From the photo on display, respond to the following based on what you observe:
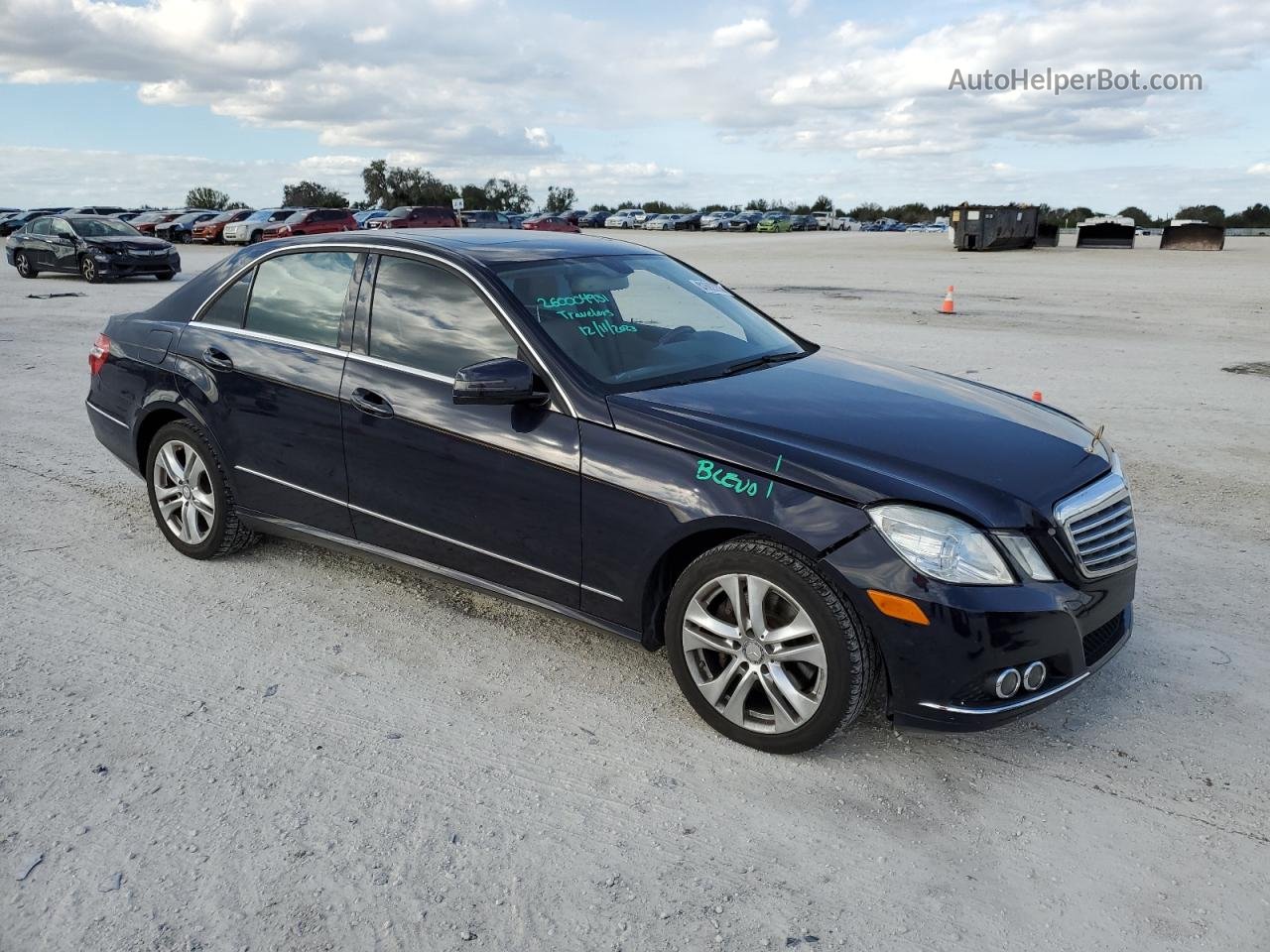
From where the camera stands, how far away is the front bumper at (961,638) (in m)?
3.12

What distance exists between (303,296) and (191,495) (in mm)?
1228

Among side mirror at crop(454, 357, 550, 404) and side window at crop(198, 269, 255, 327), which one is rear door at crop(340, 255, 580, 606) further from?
side window at crop(198, 269, 255, 327)

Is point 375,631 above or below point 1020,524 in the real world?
below

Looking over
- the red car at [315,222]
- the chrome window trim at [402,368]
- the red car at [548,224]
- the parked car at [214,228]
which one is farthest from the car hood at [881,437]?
the red car at [548,224]

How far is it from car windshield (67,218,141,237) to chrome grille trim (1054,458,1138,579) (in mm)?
23227

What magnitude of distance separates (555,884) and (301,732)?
1.23 metres

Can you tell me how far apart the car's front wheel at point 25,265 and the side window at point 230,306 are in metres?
22.5

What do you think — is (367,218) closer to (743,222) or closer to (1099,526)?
(743,222)

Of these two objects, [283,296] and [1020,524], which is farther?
[283,296]

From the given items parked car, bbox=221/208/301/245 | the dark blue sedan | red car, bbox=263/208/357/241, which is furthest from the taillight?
parked car, bbox=221/208/301/245

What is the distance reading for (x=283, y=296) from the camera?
4789mm

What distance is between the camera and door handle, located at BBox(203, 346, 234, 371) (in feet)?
15.9

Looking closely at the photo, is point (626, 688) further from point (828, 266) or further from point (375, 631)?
point (828, 266)

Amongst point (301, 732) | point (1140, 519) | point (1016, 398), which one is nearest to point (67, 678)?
point (301, 732)
